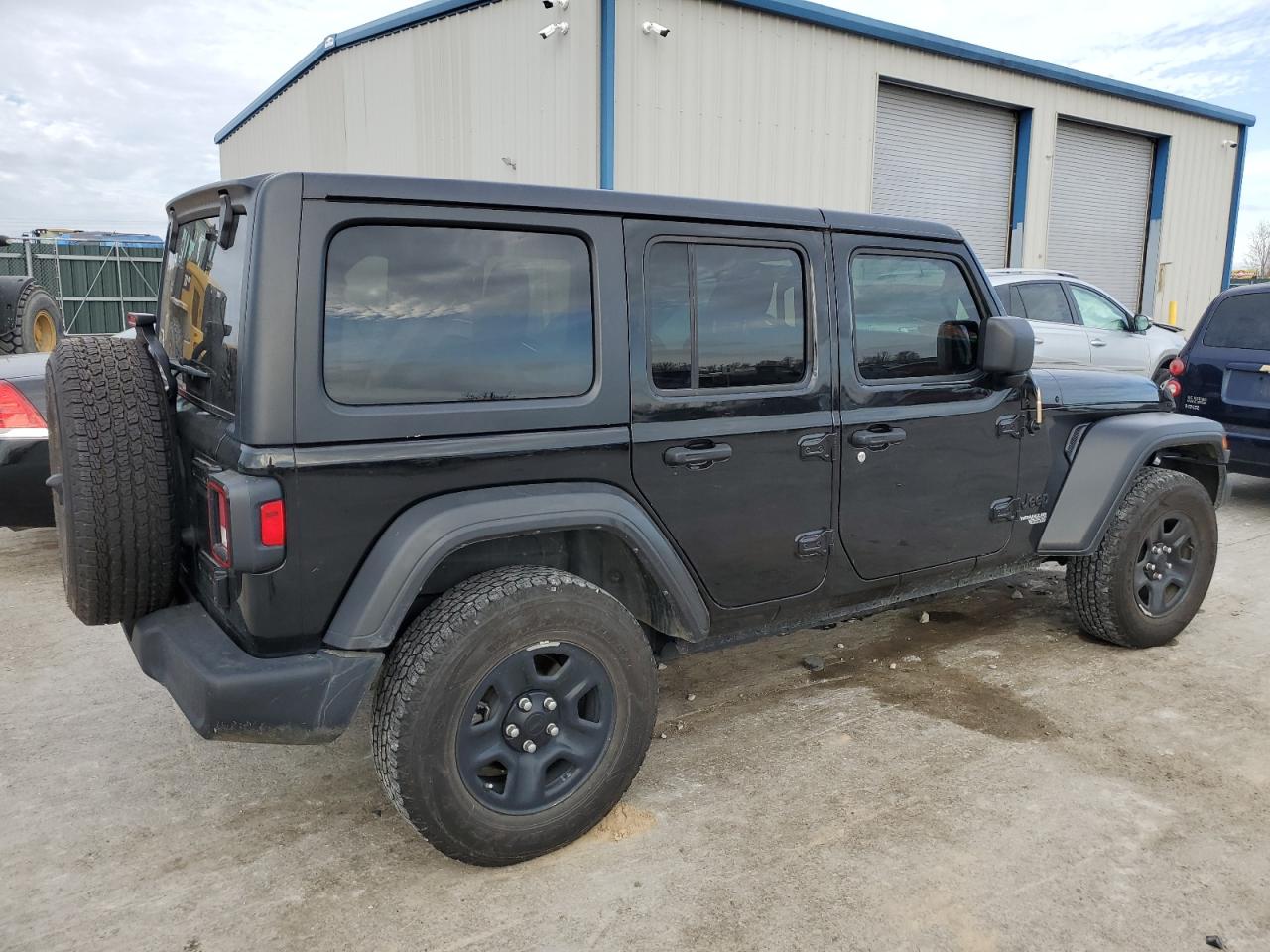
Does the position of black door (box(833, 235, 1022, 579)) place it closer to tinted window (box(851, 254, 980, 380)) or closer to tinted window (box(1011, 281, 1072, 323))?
tinted window (box(851, 254, 980, 380))

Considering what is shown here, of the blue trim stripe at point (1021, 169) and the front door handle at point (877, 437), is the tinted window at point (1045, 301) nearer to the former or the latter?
the blue trim stripe at point (1021, 169)

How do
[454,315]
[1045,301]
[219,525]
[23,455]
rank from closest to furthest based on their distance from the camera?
[219,525]
[454,315]
[23,455]
[1045,301]

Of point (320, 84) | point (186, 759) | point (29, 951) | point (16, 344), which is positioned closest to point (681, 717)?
A: point (186, 759)

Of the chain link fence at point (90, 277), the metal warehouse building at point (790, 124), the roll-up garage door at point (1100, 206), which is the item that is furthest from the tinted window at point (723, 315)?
the chain link fence at point (90, 277)

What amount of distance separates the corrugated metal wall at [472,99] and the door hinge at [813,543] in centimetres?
686

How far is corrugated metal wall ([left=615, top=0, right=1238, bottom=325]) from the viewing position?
10.4 meters

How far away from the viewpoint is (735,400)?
300 centimetres

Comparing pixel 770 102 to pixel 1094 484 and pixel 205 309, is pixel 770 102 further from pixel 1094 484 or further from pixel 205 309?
pixel 205 309

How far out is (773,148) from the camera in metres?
11.6

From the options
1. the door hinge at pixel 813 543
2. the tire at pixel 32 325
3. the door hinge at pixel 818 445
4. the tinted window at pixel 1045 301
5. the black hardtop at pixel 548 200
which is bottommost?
the door hinge at pixel 813 543

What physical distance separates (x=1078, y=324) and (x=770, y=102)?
180 inches

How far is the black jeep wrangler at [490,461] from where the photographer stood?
234 cm

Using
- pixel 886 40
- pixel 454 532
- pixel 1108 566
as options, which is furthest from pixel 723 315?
pixel 886 40

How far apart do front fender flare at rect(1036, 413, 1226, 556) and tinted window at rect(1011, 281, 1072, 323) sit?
5.51 m
